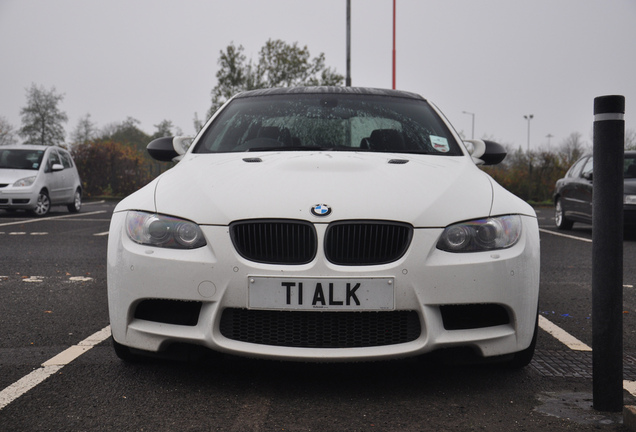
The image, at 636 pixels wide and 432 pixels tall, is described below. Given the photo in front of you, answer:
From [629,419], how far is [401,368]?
107 cm

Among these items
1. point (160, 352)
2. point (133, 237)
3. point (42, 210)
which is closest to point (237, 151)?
point (133, 237)

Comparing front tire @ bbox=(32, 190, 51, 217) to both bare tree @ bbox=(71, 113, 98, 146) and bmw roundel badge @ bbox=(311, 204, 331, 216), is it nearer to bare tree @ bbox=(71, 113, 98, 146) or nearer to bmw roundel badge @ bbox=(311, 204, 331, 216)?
bmw roundel badge @ bbox=(311, 204, 331, 216)

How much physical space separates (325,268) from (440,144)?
1660mm

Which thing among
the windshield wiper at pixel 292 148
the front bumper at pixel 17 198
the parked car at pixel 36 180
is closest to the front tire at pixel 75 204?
the parked car at pixel 36 180

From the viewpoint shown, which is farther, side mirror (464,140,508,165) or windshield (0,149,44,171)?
windshield (0,149,44,171)

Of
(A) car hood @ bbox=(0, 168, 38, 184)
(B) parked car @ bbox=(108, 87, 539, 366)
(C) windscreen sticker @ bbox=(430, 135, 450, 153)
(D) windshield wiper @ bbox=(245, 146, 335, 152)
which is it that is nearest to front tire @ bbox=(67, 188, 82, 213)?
(A) car hood @ bbox=(0, 168, 38, 184)

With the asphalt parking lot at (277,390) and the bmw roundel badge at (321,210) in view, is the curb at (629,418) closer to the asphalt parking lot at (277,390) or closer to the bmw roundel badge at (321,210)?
the asphalt parking lot at (277,390)

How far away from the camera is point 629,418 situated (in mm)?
2533

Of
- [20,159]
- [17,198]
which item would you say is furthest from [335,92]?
[20,159]

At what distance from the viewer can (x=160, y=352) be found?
9.91 feet

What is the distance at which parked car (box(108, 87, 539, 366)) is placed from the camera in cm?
279

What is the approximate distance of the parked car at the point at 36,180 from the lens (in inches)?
561

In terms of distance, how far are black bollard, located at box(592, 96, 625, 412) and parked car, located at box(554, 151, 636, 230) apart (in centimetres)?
830

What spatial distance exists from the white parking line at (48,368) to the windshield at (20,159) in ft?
39.8
